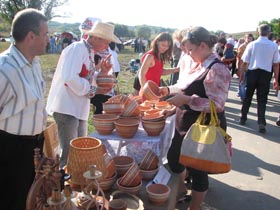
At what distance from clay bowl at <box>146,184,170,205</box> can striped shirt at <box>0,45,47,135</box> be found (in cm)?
102

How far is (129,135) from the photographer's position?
2850 mm

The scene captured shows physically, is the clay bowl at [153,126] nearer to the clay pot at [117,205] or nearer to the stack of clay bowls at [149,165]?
the stack of clay bowls at [149,165]

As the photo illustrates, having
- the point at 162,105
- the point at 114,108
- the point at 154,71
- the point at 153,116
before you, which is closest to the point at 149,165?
the point at 153,116

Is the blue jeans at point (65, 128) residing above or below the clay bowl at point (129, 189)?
above

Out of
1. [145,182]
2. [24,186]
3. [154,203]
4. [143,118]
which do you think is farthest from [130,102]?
[24,186]

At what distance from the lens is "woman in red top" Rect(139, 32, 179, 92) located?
4152 mm

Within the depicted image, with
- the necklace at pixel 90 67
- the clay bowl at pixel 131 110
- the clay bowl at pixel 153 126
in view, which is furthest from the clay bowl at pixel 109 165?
the necklace at pixel 90 67

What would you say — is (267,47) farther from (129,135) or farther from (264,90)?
(129,135)

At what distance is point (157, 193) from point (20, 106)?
1278 mm

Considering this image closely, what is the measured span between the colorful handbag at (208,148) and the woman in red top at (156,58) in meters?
1.68

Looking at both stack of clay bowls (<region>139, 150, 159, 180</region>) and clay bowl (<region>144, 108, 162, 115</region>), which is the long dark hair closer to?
clay bowl (<region>144, 108, 162, 115</region>)

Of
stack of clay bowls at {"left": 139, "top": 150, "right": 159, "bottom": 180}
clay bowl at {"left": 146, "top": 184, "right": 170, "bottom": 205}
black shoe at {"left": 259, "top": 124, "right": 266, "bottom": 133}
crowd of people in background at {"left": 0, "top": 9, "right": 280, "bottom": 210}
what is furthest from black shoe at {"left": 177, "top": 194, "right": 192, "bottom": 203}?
black shoe at {"left": 259, "top": 124, "right": 266, "bottom": 133}

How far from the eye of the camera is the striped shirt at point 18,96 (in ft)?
6.41

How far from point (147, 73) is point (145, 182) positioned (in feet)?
5.61
